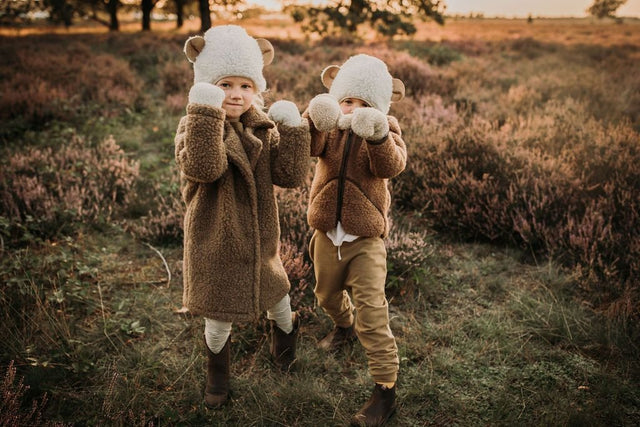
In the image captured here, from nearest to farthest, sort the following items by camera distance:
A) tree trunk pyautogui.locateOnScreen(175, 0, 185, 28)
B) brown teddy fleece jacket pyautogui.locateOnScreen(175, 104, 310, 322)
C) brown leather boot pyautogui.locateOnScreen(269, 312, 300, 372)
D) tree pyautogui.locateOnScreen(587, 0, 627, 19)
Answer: brown teddy fleece jacket pyautogui.locateOnScreen(175, 104, 310, 322) < brown leather boot pyautogui.locateOnScreen(269, 312, 300, 372) < tree trunk pyautogui.locateOnScreen(175, 0, 185, 28) < tree pyautogui.locateOnScreen(587, 0, 627, 19)

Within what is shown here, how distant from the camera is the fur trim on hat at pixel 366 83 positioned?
2.01 metres

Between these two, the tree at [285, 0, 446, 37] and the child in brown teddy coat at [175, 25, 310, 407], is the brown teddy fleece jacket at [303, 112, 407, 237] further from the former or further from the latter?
the tree at [285, 0, 446, 37]

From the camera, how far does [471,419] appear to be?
224 centimetres

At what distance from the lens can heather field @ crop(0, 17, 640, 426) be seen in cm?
228

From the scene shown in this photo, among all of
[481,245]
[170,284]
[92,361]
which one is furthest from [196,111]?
[481,245]

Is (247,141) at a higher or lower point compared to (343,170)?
higher

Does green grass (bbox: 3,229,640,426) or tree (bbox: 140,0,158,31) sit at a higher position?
tree (bbox: 140,0,158,31)

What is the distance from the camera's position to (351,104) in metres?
2.08

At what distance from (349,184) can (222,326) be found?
0.97m

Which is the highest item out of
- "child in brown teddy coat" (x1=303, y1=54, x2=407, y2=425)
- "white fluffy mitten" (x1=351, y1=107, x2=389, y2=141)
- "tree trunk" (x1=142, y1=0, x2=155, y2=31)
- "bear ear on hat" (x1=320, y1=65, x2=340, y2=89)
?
"tree trunk" (x1=142, y1=0, x2=155, y2=31)

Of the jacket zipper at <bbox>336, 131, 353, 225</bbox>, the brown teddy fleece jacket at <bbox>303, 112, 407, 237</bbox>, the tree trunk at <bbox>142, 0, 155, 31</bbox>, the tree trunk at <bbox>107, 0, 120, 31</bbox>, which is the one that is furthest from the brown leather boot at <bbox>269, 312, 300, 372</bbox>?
the tree trunk at <bbox>107, 0, 120, 31</bbox>

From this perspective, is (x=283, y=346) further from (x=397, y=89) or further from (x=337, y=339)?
(x=397, y=89)

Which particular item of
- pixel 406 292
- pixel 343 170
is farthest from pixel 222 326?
pixel 406 292

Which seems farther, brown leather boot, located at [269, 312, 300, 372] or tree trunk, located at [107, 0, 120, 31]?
tree trunk, located at [107, 0, 120, 31]
